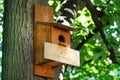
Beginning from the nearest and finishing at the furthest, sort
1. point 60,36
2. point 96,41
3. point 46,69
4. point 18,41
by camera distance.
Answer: point 18,41, point 46,69, point 60,36, point 96,41

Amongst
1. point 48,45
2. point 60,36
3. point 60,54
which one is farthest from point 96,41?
point 48,45

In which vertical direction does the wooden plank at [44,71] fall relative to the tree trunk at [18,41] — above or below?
below

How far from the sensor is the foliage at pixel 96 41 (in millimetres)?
4109

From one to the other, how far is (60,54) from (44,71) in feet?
0.63

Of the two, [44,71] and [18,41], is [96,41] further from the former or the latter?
[18,41]

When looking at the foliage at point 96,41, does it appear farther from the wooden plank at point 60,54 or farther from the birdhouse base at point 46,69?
the birdhouse base at point 46,69

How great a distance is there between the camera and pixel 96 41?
534 cm

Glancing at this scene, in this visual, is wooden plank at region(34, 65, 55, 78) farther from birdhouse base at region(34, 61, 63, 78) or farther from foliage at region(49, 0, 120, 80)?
foliage at region(49, 0, 120, 80)

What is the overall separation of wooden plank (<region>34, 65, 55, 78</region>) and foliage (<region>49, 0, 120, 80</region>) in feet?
3.00

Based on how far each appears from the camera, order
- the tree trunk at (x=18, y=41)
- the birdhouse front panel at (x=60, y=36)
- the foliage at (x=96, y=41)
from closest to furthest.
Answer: the tree trunk at (x=18, y=41)
the birdhouse front panel at (x=60, y=36)
the foliage at (x=96, y=41)

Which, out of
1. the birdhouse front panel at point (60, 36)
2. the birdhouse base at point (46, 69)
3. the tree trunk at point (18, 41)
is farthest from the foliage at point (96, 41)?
the tree trunk at point (18, 41)

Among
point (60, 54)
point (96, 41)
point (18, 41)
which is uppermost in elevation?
point (18, 41)

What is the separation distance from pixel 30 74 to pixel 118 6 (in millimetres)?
1575

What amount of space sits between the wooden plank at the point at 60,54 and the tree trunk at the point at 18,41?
4.8 inches
